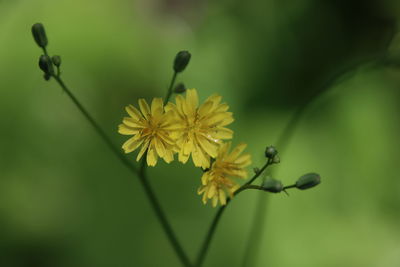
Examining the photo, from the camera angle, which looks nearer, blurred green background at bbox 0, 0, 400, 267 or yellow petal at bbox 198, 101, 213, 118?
yellow petal at bbox 198, 101, 213, 118

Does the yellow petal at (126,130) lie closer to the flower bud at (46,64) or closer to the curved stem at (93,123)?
the curved stem at (93,123)

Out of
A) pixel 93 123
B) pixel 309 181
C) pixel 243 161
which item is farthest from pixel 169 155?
pixel 309 181

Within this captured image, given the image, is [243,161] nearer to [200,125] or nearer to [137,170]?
[200,125]

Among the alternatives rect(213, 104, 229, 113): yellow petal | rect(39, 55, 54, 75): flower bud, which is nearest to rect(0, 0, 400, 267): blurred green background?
rect(213, 104, 229, 113): yellow petal

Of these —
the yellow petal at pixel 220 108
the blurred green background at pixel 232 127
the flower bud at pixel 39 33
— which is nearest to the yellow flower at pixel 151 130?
the yellow petal at pixel 220 108

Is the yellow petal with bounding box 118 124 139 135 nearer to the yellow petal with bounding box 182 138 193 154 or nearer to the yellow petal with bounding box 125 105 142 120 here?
the yellow petal with bounding box 125 105 142 120

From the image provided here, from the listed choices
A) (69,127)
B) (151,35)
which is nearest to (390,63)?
(151,35)

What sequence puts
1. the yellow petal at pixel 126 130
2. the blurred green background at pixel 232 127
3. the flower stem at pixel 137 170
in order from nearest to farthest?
the yellow petal at pixel 126 130 < the flower stem at pixel 137 170 < the blurred green background at pixel 232 127

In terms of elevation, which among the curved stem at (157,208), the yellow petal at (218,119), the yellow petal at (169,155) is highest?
the yellow petal at (218,119)
